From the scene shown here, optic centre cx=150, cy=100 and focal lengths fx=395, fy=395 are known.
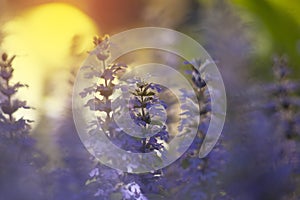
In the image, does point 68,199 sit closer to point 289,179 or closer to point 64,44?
point 64,44

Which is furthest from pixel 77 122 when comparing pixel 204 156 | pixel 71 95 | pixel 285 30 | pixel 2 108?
pixel 285 30

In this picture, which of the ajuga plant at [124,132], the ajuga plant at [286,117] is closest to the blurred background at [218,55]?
the ajuga plant at [286,117]

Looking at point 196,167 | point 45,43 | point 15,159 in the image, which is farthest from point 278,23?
point 15,159

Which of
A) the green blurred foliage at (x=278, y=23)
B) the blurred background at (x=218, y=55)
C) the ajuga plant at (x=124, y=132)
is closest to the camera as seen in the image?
the ajuga plant at (x=124, y=132)

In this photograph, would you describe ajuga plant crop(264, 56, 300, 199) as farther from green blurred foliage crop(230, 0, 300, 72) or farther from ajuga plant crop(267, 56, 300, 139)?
green blurred foliage crop(230, 0, 300, 72)

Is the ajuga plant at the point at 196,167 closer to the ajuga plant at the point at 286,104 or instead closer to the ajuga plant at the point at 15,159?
the ajuga plant at the point at 286,104

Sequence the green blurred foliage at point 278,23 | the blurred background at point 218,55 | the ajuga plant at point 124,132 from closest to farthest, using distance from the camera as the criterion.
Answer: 1. the ajuga plant at point 124,132
2. the blurred background at point 218,55
3. the green blurred foliage at point 278,23
